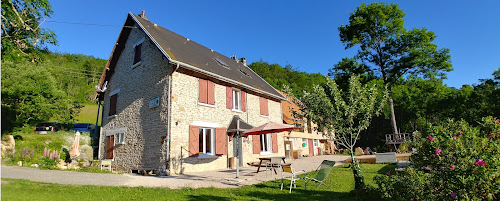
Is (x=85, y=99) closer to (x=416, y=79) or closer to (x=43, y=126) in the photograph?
(x=43, y=126)

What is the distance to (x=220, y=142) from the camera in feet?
41.3

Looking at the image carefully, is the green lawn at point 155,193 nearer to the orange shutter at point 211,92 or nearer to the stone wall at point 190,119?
the stone wall at point 190,119

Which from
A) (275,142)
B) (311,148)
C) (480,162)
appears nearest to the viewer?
(480,162)

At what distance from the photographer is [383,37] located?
19.7 meters

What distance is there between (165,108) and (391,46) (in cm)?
1738

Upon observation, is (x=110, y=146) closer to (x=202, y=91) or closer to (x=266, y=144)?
(x=202, y=91)

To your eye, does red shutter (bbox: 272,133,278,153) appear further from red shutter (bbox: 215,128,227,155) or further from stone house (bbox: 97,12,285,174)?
red shutter (bbox: 215,128,227,155)

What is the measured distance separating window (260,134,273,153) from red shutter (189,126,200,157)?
18.3ft

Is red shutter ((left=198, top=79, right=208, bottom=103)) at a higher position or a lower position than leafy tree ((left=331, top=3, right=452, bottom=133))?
lower

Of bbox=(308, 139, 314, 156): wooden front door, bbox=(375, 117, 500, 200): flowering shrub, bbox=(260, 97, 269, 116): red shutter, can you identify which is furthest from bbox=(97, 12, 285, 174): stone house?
bbox=(308, 139, 314, 156): wooden front door

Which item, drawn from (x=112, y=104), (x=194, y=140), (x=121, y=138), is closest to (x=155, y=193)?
(x=194, y=140)

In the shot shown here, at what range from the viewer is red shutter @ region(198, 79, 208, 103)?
480 inches

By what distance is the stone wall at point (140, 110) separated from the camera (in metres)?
11.2

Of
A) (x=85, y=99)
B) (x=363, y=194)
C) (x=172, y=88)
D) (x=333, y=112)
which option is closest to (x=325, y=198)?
(x=363, y=194)
